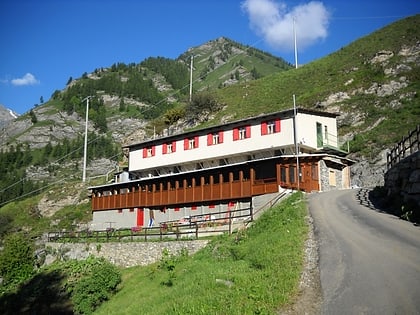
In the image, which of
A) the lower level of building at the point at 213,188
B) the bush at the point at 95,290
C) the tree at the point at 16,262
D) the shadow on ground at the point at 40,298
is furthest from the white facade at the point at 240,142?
the bush at the point at 95,290

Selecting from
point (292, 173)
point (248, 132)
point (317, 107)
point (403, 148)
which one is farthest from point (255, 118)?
point (317, 107)

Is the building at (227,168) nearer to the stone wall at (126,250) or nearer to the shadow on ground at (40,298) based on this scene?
the stone wall at (126,250)

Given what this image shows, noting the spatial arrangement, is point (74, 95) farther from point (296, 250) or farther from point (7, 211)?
point (296, 250)

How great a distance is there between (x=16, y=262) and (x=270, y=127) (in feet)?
86.5

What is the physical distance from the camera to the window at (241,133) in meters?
41.9

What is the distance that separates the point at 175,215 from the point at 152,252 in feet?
35.1

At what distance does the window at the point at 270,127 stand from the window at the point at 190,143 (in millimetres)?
8478

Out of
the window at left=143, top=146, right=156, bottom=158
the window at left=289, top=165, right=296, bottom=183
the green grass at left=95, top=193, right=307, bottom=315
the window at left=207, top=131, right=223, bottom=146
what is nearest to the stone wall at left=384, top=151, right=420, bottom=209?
the green grass at left=95, top=193, right=307, bottom=315

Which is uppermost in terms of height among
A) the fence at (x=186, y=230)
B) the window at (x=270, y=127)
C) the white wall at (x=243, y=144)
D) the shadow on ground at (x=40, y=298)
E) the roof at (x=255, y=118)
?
the roof at (x=255, y=118)

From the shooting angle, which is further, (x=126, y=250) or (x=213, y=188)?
(x=213, y=188)

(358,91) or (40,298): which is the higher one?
(358,91)

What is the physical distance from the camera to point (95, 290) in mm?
24672

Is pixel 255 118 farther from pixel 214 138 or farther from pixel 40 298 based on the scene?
pixel 40 298

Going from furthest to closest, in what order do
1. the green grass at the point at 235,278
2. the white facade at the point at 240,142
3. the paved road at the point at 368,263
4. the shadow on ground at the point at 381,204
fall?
1. the white facade at the point at 240,142
2. the shadow on ground at the point at 381,204
3. the green grass at the point at 235,278
4. the paved road at the point at 368,263
